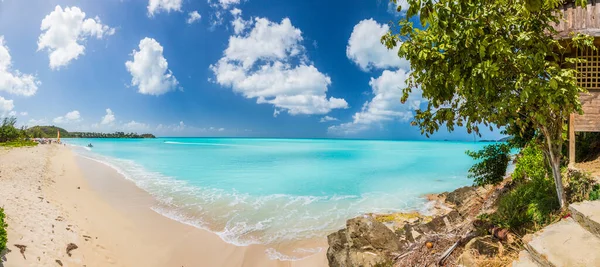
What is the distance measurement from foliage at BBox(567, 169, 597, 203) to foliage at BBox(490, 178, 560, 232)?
30cm

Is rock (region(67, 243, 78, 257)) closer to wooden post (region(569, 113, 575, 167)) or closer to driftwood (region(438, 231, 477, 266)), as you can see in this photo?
driftwood (region(438, 231, 477, 266))

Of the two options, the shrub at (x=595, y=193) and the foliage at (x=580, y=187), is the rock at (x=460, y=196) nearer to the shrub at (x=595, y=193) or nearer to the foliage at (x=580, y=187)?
the foliage at (x=580, y=187)

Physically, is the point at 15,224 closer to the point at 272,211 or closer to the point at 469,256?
the point at 272,211

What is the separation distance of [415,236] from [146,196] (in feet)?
46.5

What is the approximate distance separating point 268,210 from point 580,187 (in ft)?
35.6

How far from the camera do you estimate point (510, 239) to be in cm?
534

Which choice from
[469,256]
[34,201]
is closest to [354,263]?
[469,256]

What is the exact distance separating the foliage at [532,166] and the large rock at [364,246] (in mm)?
4487

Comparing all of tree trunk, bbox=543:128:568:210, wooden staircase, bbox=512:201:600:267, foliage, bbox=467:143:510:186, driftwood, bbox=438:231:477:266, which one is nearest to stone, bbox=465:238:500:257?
driftwood, bbox=438:231:477:266

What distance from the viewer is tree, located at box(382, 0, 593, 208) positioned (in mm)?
3635

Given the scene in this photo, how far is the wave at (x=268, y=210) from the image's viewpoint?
9.79 metres

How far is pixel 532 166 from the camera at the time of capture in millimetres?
8094

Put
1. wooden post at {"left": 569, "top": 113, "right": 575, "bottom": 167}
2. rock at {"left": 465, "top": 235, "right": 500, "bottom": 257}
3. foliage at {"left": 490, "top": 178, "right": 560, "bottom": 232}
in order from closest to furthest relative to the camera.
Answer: rock at {"left": 465, "top": 235, "right": 500, "bottom": 257}, foliage at {"left": 490, "top": 178, "right": 560, "bottom": 232}, wooden post at {"left": 569, "top": 113, "right": 575, "bottom": 167}

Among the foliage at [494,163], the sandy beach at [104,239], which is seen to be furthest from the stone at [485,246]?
the foliage at [494,163]
